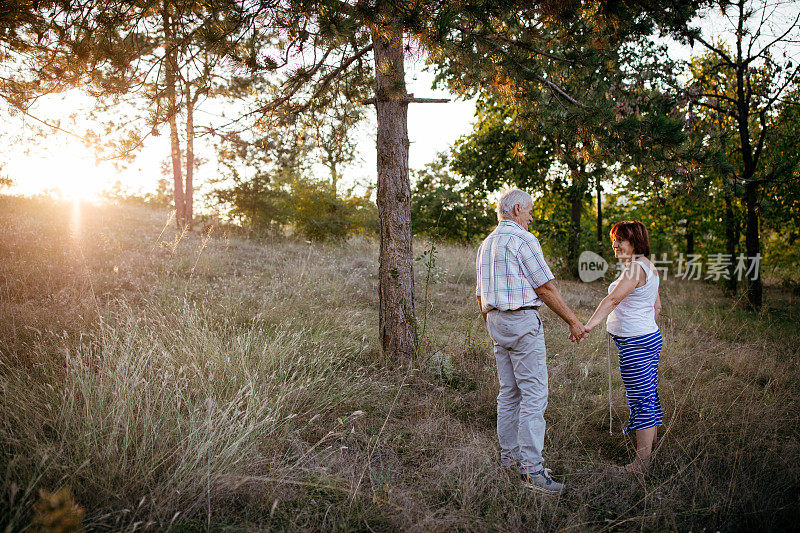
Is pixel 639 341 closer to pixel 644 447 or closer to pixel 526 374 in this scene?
pixel 644 447

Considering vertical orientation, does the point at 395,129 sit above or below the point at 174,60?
below

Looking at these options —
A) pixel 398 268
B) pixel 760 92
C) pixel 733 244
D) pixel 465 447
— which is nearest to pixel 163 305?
pixel 398 268

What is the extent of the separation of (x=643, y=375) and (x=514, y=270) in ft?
4.42

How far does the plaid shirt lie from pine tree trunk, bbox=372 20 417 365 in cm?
134

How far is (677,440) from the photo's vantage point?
311cm

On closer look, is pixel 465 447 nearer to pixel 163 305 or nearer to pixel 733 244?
pixel 163 305

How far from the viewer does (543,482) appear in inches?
103

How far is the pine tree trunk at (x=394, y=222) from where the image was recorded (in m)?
3.94

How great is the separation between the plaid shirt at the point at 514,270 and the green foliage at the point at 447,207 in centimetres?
1168

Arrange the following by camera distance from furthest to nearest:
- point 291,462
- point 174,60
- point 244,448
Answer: point 174,60 < point 291,462 < point 244,448

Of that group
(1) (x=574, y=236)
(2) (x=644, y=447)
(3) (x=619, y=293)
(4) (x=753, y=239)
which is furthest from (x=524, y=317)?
(1) (x=574, y=236)

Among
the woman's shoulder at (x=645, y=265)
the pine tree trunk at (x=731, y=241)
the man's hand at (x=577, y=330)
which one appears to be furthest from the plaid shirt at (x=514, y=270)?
the pine tree trunk at (x=731, y=241)

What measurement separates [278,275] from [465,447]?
218 inches

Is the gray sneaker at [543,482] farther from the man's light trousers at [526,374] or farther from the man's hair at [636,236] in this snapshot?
the man's hair at [636,236]
